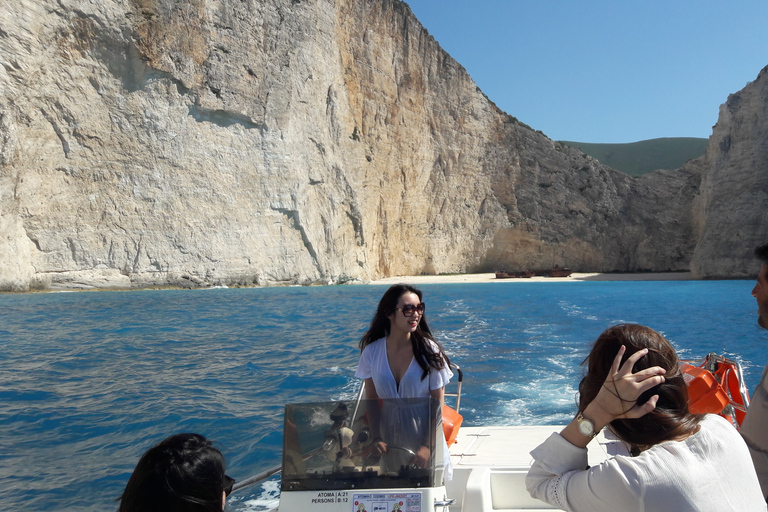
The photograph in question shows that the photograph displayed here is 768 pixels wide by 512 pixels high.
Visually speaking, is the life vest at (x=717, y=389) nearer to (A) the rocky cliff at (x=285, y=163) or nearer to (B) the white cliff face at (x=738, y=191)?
(A) the rocky cliff at (x=285, y=163)

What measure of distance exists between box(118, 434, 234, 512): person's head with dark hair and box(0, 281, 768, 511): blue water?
339cm

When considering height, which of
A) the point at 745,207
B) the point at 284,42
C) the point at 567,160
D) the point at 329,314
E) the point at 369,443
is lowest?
the point at 329,314

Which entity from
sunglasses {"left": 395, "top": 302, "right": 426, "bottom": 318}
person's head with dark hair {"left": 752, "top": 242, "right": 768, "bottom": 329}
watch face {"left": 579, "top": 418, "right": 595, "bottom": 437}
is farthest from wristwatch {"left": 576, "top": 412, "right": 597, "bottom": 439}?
sunglasses {"left": 395, "top": 302, "right": 426, "bottom": 318}

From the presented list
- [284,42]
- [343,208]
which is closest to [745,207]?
[343,208]

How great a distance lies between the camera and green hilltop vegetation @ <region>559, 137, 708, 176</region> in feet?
391

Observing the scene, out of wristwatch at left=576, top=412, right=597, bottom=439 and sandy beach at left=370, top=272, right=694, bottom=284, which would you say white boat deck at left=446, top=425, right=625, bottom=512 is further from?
sandy beach at left=370, top=272, right=694, bottom=284

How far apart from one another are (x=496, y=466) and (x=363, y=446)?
140cm

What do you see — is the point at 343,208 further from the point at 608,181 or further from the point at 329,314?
the point at 608,181

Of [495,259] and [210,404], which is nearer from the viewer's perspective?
[210,404]

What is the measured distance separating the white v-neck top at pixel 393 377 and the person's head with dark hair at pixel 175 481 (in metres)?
1.83

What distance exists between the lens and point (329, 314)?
1827cm

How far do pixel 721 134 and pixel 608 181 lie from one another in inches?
446

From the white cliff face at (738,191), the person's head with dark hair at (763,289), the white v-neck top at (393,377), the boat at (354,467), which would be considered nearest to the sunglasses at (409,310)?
the white v-neck top at (393,377)

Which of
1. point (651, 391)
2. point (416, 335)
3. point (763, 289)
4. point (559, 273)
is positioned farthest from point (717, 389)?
point (559, 273)
